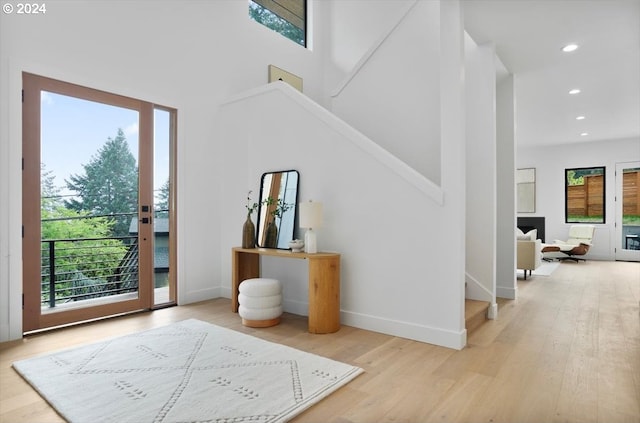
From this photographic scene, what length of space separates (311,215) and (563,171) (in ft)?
30.4

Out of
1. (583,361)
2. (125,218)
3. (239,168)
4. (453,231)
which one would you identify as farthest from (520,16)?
(125,218)

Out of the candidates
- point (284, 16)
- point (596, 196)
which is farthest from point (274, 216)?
point (596, 196)

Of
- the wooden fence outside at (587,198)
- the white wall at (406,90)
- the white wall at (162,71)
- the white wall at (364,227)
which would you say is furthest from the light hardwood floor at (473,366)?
the wooden fence outside at (587,198)

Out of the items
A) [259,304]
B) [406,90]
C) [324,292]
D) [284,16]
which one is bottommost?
[259,304]

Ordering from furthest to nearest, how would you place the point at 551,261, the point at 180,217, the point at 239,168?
the point at 551,261 < the point at 239,168 < the point at 180,217

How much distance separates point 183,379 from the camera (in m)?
2.32

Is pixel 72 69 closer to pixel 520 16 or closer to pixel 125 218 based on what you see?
pixel 125 218

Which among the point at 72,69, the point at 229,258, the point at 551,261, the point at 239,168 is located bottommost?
the point at 551,261

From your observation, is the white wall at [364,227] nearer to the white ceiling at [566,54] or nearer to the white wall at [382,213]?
the white wall at [382,213]

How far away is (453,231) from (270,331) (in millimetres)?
1800

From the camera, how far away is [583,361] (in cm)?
272

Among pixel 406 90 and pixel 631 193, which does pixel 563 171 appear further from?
pixel 406 90

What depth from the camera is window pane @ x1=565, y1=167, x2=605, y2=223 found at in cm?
948

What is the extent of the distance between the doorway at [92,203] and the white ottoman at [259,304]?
1.29m
